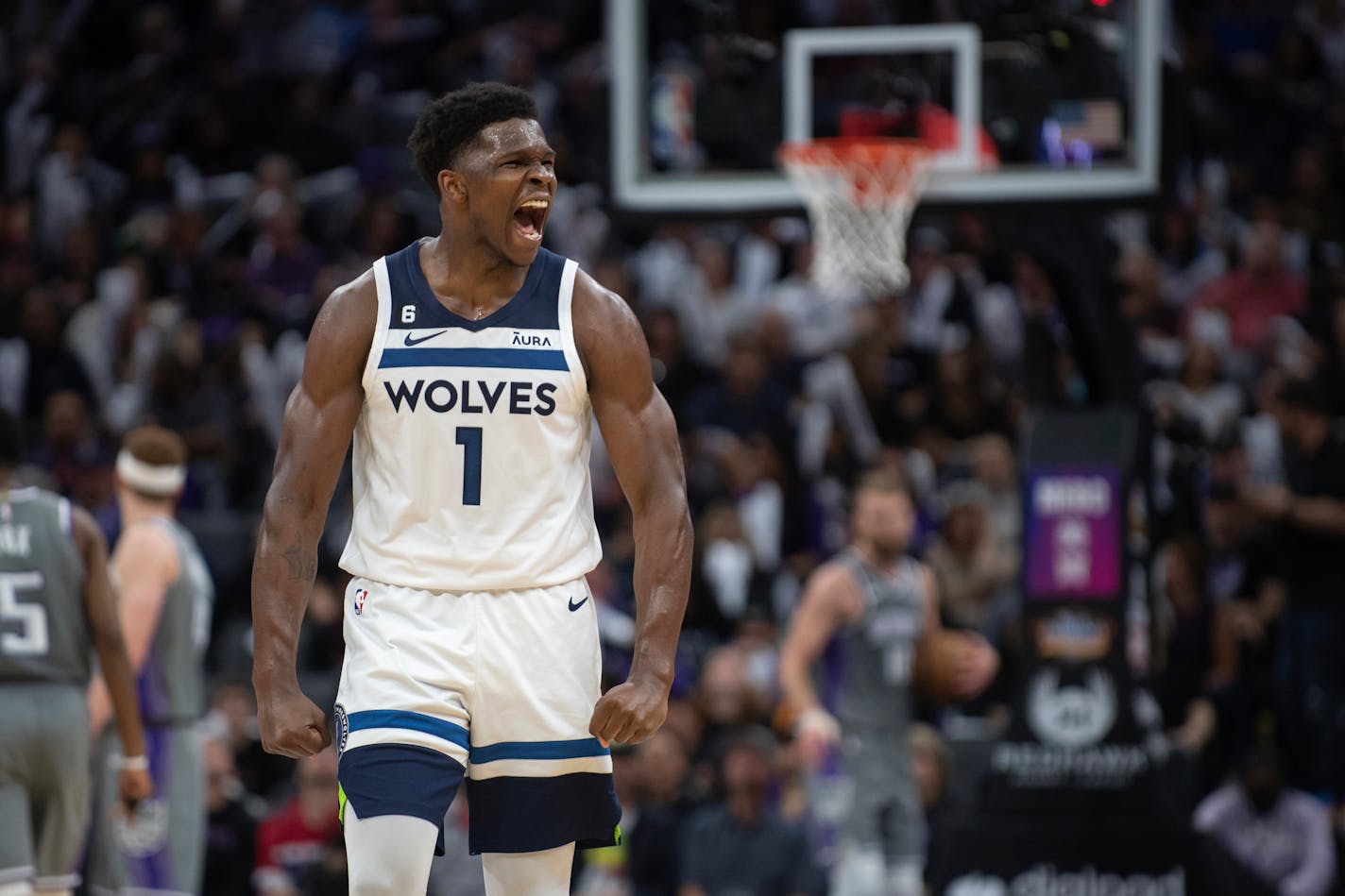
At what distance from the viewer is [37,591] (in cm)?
709

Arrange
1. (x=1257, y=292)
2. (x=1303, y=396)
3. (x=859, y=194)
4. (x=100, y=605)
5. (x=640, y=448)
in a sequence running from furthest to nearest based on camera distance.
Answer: (x=1257, y=292) < (x=1303, y=396) < (x=859, y=194) < (x=100, y=605) < (x=640, y=448)

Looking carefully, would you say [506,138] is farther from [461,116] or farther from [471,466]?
[471,466]

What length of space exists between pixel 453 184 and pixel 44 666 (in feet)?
10.6

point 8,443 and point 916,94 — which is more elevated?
point 916,94

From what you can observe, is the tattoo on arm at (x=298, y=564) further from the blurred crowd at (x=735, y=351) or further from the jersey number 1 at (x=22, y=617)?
the blurred crowd at (x=735, y=351)

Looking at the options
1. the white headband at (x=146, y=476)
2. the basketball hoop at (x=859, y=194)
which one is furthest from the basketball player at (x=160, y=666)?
the basketball hoop at (x=859, y=194)

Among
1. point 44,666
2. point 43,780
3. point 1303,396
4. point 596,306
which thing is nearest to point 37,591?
point 44,666

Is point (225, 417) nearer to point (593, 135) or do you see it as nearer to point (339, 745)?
point (593, 135)

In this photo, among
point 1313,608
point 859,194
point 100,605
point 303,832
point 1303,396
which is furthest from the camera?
point 1303,396

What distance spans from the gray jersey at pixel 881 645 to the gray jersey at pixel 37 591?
4090 millimetres

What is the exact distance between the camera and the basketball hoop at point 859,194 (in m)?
9.56

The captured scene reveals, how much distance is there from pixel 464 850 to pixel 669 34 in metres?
4.32

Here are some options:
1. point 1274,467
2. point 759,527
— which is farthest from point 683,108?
point 1274,467

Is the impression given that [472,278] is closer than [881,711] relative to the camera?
Yes
